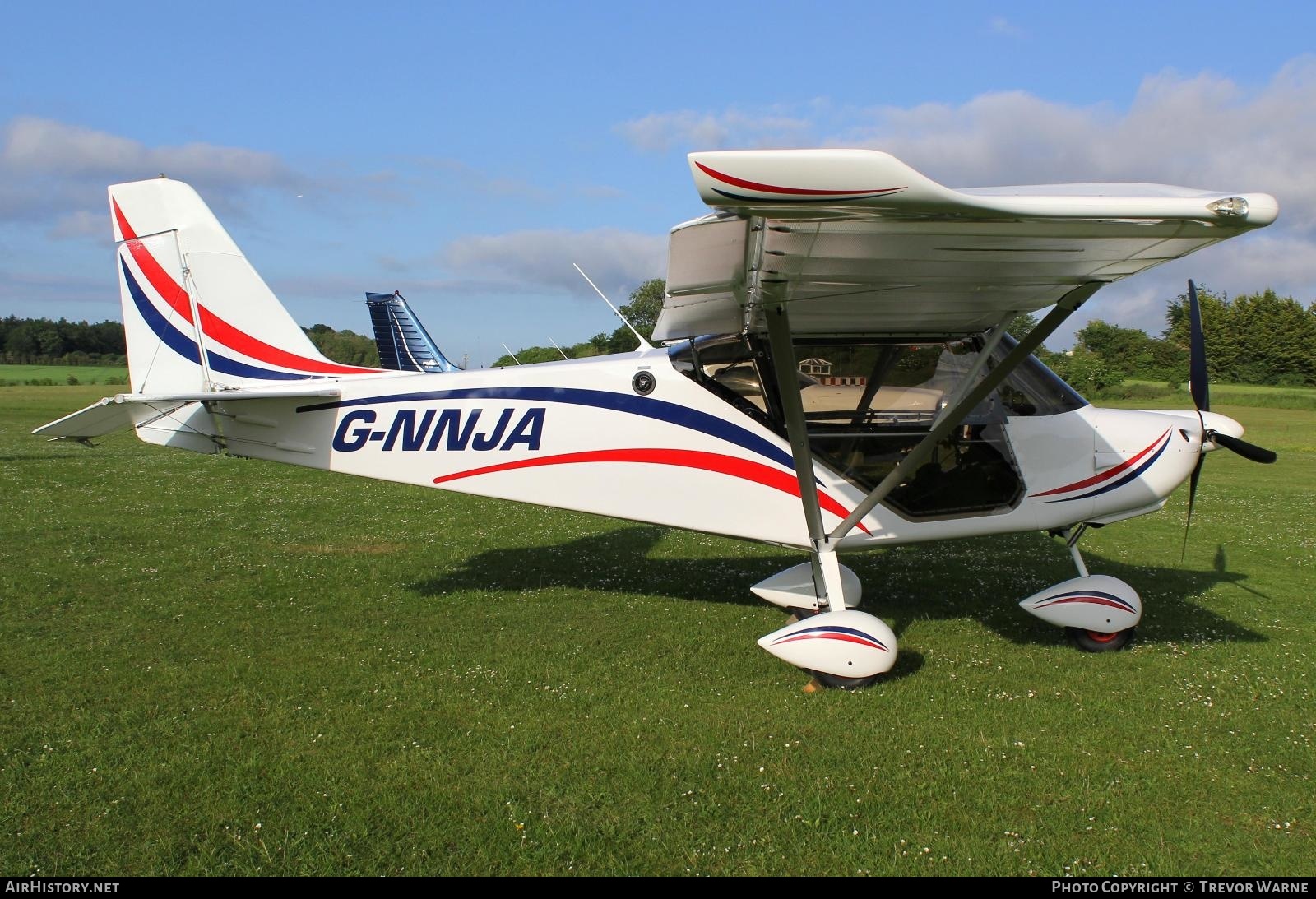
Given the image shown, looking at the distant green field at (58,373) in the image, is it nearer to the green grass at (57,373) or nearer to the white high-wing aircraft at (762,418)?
the green grass at (57,373)

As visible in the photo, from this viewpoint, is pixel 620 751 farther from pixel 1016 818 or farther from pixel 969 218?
pixel 969 218

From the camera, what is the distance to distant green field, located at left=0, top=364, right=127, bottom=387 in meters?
56.7

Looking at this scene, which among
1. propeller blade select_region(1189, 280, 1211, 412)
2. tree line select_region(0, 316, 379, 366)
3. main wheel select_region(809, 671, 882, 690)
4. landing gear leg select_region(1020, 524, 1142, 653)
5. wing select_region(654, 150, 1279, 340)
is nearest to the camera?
wing select_region(654, 150, 1279, 340)

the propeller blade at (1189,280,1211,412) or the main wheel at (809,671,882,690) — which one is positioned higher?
the propeller blade at (1189,280,1211,412)

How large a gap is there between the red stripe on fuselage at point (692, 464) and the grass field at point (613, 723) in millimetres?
1105

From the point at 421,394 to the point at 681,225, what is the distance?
3.12 m

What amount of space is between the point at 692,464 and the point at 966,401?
6.24ft

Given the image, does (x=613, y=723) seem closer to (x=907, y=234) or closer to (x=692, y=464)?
(x=692, y=464)

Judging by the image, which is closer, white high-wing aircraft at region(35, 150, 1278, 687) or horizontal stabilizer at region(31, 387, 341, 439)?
white high-wing aircraft at region(35, 150, 1278, 687)

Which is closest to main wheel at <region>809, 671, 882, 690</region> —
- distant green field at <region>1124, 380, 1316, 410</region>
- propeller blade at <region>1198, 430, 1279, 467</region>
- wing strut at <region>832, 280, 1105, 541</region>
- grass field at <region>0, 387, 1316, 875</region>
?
grass field at <region>0, 387, 1316, 875</region>

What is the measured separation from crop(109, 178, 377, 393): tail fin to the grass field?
1.85 metres

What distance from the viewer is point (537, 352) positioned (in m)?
46.0

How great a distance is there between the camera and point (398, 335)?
25.3 meters

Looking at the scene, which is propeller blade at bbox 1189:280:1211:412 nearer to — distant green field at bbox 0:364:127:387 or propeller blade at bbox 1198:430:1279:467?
propeller blade at bbox 1198:430:1279:467
